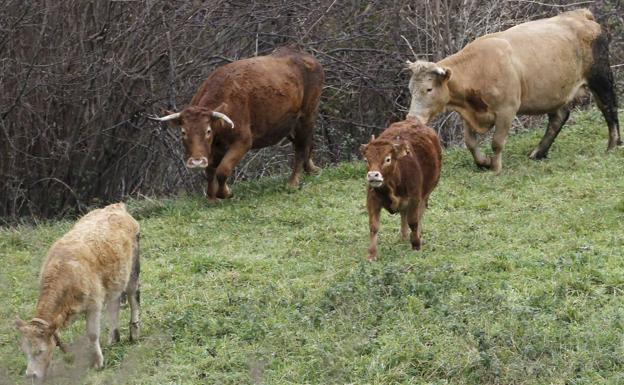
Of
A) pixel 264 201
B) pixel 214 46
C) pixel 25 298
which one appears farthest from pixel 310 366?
pixel 214 46

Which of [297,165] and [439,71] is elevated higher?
[439,71]

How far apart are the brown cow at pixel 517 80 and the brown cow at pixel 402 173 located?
280cm

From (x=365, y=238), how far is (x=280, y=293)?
6.59 ft

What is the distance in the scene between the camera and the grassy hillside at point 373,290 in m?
8.08

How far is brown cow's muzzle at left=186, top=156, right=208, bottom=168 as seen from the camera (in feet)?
44.4

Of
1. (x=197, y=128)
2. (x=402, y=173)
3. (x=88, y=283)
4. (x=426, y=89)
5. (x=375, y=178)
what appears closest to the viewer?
(x=88, y=283)

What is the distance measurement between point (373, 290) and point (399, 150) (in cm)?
161

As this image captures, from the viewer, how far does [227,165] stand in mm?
14039

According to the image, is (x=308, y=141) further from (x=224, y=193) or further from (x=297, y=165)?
(x=224, y=193)

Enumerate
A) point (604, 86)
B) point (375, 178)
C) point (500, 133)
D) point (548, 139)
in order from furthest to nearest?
point (604, 86) < point (548, 139) < point (500, 133) < point (375, 178)

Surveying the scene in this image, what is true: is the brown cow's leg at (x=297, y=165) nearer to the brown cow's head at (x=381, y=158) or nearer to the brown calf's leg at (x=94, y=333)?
the brown cow's head at (x=381, y=158)

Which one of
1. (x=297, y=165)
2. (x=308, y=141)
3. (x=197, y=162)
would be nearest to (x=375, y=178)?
(x=197, y=162)

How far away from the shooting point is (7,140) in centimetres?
1495

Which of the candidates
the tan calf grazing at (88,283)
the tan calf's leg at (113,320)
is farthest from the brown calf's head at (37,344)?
the tan calf's leg at (113,320)
